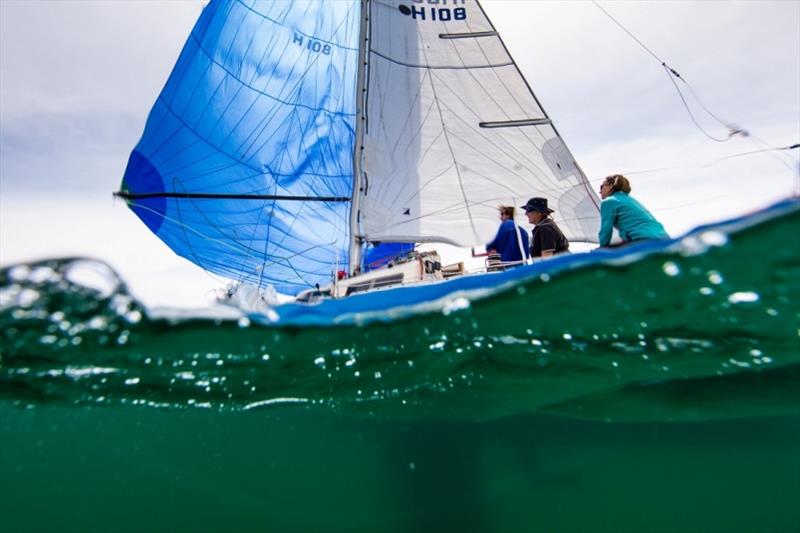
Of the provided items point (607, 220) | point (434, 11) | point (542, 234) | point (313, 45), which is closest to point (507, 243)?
point (542, 234)

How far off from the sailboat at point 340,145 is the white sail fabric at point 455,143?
2 centimetres

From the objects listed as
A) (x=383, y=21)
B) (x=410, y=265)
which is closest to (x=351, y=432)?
(x=410, y=265)

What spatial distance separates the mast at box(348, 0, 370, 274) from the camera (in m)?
7.90

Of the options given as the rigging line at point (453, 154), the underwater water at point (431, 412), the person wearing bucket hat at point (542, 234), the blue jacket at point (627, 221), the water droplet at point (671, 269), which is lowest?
the underwater water at point (431, 412)

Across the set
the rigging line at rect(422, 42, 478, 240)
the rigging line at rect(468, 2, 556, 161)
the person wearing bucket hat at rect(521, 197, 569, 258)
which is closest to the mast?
the rigging line at rect(422, 42, 478, 240)

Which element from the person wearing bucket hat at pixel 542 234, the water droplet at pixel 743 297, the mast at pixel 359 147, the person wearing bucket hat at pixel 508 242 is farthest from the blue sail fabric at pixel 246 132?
the water droplet at pixel 743 297

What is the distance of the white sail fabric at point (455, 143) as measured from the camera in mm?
7938

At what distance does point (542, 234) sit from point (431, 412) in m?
2.28

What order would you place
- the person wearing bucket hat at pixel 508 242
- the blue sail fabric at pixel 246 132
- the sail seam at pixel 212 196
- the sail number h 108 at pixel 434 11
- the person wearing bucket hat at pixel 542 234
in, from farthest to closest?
the blue sail fabric at pixel 246 132 < the sail seam at pixel 212 196 < the sail number h 108 at pixel 434 11 < the person wearing bucket hat at pixel 508 242 < the person wearing bucket hat at pixel 542 234

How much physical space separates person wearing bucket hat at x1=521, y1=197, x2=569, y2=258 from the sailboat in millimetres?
1112

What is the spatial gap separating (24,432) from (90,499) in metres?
0.82

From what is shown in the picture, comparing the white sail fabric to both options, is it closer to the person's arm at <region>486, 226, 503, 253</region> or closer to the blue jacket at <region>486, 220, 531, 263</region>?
the person's arm at <region>486, 226, 503, 253</region>

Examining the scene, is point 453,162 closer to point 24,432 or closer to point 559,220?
point 559,220

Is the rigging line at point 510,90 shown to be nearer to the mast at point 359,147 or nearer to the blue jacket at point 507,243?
A: the mast at point 359,147
